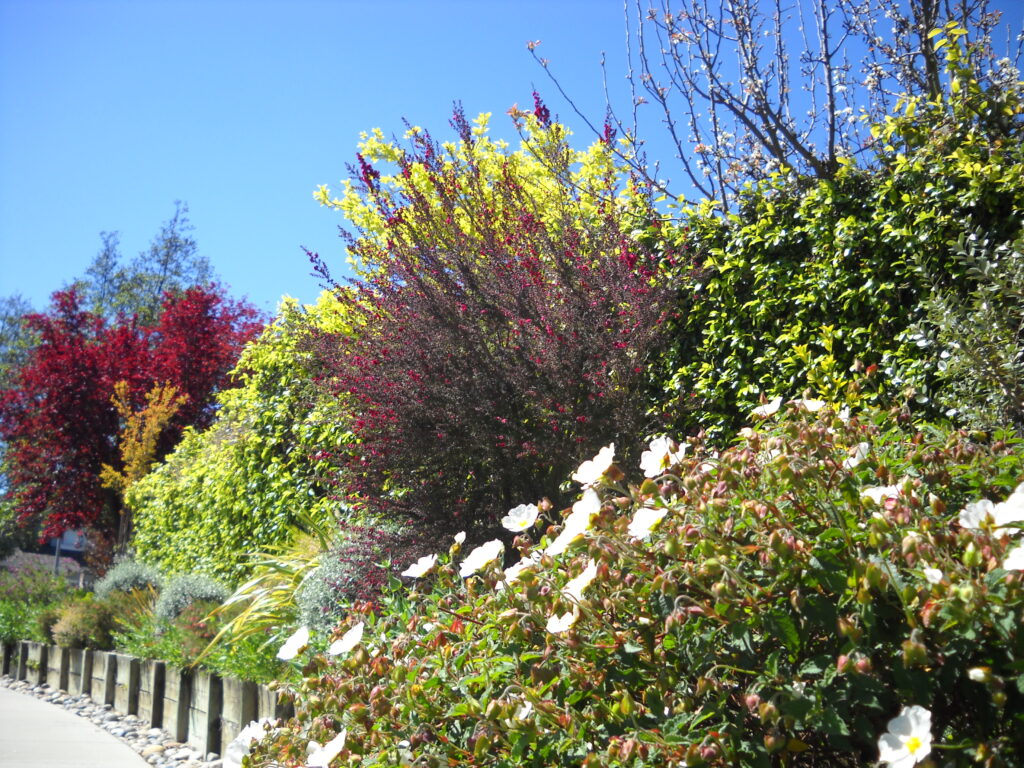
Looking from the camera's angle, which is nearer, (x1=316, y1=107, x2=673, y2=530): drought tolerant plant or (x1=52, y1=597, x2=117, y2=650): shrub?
(x1=316, y1=107, x2=673, y2=530): drought tolerant plant

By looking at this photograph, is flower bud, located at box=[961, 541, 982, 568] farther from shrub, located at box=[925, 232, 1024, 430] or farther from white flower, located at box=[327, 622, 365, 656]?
shrub, located at box=[925, 232, 1024, 430]

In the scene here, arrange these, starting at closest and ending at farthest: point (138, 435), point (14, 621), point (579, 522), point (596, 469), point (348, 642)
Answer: point (579, 522) → point (596, 469) → point (348, 642) → point (14, 621) → point (138, 435)

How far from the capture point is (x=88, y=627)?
263 inches

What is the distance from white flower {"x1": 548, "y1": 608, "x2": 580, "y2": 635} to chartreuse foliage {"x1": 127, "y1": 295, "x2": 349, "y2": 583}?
4.03m

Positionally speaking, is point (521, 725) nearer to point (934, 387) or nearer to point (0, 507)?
point (934, 387)

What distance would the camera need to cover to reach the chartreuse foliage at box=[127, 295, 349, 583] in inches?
262

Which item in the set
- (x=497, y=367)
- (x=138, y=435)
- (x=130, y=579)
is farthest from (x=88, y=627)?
(x=138, y=435)

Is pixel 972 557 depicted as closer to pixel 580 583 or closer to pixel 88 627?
pixel 580 583

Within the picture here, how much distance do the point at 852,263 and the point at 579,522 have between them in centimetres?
268

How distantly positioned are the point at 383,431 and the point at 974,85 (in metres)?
3.30

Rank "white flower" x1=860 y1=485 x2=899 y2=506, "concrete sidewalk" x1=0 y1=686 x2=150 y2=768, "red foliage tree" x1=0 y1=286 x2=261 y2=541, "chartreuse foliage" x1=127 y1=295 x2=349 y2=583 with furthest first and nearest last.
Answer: "red foliage tree" x1=0 y1=286 x2=261 y2=541 < "chartreuse foliage" x1=127 y1=295 x2=349 y2=583 < "concrete sidewalk" x1=0 y1=686 x2=150 y2=768 < "white flower" x1=860 y1=485 x2=899 y2=506

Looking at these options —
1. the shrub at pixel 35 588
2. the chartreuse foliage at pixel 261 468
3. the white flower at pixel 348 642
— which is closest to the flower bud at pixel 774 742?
the white flower at pixel 348 642

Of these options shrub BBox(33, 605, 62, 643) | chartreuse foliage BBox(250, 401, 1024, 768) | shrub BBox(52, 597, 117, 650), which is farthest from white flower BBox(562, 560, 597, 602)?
shrub BBox(33, 605, 62, 643)

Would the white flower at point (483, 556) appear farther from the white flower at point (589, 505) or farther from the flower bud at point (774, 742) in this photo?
the flower bud at point (774, 742)
